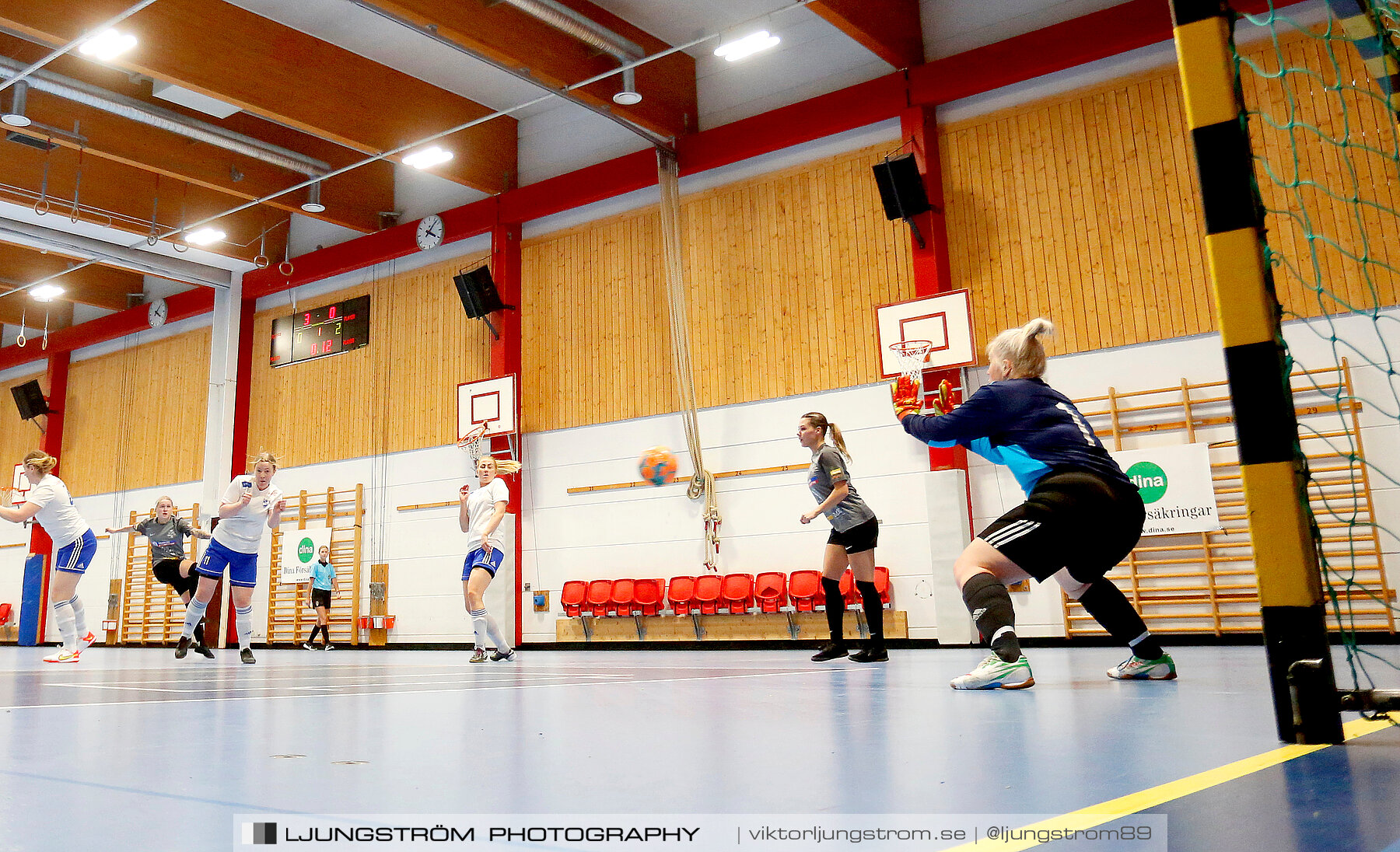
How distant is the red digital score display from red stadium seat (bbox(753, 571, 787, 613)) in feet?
25.3

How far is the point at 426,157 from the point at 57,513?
597 centimetres

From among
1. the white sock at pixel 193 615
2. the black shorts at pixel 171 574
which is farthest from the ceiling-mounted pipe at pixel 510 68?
the black shorts at pixel 171 574

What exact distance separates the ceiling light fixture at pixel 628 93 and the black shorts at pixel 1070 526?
8.07m

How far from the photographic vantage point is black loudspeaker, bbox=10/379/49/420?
59.4 feet

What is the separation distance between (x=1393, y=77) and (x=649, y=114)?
942cm

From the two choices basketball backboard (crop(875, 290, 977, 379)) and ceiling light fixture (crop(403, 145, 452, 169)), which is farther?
ceiling light fixture (crop(403, 145, 452, 169))

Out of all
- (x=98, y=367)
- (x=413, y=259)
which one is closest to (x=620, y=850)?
(x=413, y=259)

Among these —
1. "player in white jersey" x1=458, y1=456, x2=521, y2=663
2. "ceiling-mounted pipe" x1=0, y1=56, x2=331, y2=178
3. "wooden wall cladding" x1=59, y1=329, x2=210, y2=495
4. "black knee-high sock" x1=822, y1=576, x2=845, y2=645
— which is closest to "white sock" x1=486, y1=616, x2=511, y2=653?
"player in white jersey" x1=458, y1=456, x2=521, y2=663

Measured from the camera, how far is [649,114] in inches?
446

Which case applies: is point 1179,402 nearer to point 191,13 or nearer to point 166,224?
point 191,13

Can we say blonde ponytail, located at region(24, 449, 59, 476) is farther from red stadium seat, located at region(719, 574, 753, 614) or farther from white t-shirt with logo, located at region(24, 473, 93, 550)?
red stadium seat, located at region(719, 574, 753, 614)

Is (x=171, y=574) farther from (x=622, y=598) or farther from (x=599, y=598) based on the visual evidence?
(x=622, y=598)

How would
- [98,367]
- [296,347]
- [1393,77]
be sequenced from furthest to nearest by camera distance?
[98,367] < [296,347] < [1393,77]

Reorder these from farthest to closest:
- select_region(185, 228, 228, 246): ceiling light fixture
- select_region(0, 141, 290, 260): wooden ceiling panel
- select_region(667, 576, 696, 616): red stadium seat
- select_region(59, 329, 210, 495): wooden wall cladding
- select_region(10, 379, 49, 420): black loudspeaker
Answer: select_region(10, 379, 49, 420): black loudspeaker < select_region(59, 329, 210, 495): wooden wall cladding < select_region(185, 228, 228, 246): ceiling light fixture < select_region(0, 141, 290, 260): wooden ceiling panel < select_region(667, 576, 696, 616): red stadium seat
